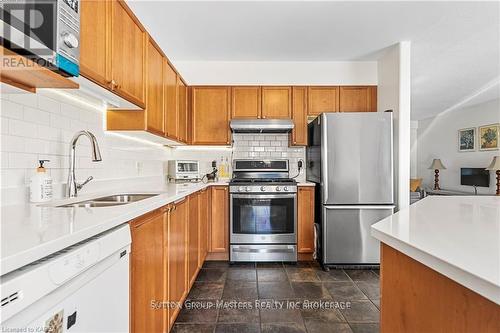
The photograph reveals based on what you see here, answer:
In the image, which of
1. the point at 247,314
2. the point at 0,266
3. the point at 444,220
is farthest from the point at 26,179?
the point at 444,220

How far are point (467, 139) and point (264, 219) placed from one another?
563 cm

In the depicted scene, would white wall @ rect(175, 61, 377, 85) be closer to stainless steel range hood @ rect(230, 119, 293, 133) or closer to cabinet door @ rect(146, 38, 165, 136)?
stainless steel range hood @ rect(230, 119, 293, 133)

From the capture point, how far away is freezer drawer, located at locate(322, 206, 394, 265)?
2.83 metres

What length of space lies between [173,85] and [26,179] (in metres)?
1.73

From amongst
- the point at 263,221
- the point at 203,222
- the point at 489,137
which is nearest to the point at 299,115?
the point at 263,221

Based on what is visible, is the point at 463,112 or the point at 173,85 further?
the point at 463,112

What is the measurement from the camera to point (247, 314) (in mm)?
1958

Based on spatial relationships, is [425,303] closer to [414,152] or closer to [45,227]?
[45,227]

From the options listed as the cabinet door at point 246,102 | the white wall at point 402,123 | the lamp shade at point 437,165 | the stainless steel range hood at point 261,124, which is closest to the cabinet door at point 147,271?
the stainless steel range hood at point 261,124

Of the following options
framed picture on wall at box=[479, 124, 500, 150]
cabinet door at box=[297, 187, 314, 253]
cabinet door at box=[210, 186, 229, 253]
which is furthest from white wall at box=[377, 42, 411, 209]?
framed picture on wall at box=[479, 124, 500, 150]

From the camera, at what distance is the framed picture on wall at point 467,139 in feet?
18.6

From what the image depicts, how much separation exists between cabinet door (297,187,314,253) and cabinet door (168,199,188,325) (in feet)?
4.88

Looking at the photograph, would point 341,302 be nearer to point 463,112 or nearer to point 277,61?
point 277,61

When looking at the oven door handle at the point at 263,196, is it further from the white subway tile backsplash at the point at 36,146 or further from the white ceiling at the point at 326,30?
the white subway tile backsplash at the point at 36,146
